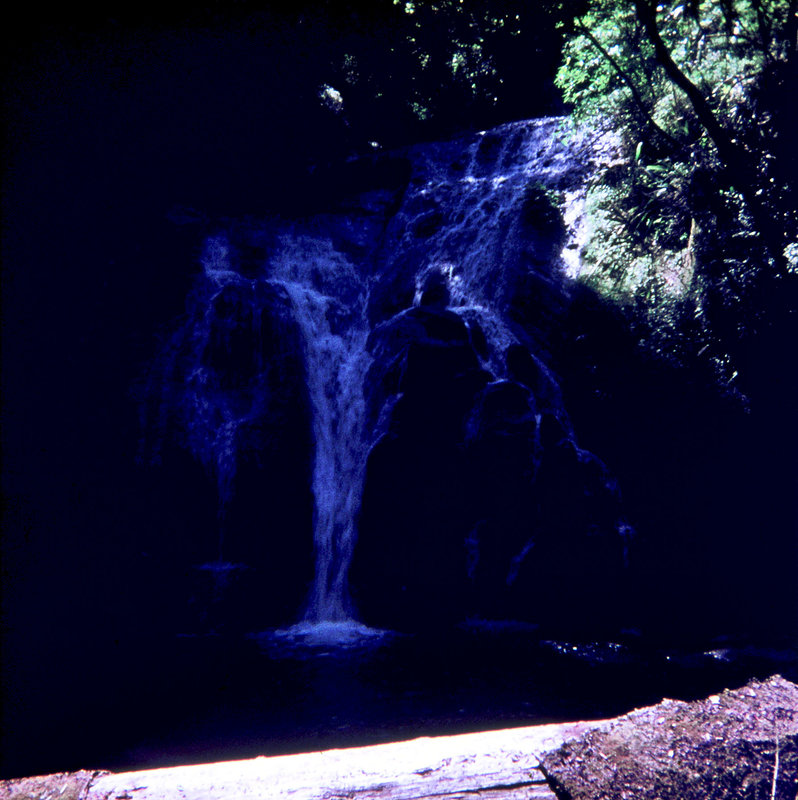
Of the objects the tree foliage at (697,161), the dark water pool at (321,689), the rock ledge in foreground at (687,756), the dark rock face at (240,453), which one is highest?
the tree foliage at (697,161)

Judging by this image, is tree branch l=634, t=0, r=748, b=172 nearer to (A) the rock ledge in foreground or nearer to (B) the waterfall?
(B) the waterfall

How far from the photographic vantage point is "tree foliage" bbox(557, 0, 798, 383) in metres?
5.36

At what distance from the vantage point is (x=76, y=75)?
6.93m

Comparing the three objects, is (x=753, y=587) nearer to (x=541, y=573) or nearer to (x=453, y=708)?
(x=541, y=573)

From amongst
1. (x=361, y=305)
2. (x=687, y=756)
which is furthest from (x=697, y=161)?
(x=687, y=756)

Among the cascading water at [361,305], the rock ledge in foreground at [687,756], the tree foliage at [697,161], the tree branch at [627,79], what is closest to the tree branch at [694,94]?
the tree foliage at [697,161]

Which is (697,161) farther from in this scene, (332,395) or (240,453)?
(240,453)

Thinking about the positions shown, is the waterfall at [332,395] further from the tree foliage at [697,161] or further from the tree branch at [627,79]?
the tree branch at [627,79]

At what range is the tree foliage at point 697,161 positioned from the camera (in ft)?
17.6

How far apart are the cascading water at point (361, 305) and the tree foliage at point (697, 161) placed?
3.46 ft

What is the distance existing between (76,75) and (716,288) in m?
7.57

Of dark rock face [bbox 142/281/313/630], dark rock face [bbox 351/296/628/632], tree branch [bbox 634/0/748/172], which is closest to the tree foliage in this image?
tree branch [bbox 634/0/748/172]

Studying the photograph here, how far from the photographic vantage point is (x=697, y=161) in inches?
231

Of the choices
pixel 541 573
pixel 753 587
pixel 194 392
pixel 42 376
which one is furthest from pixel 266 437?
pixel 753 587
